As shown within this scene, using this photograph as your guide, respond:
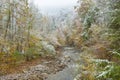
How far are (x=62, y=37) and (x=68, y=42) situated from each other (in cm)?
196

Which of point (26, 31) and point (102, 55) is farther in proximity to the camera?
point (26, 31)

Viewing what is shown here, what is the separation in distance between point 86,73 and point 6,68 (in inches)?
337

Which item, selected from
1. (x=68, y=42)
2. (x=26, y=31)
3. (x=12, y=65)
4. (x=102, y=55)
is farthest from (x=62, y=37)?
(x=102, y=55)

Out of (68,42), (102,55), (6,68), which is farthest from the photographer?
(68,42)

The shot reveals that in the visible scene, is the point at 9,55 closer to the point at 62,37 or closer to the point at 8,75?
the point at 8,75

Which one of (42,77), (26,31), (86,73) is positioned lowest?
(42,77)

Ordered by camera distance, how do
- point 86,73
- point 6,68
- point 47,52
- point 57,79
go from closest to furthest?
point 86,73 → point 57,79 → point 6,68 → point 47,52

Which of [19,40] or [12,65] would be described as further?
[19,40]

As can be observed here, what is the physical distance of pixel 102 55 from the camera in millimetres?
13008

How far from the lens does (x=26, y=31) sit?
24641 millimetres

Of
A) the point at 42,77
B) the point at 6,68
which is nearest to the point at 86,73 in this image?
the point at 42,77

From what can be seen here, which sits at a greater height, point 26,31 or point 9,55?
point 26,31

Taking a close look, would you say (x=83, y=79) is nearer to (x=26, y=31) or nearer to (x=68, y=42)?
(x=26, y=31)

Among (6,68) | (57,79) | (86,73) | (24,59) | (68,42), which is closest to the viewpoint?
(86,73)
